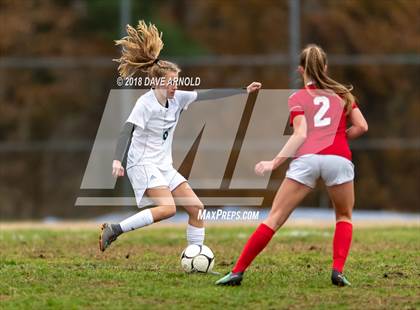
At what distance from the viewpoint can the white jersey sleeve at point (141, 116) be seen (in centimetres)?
855

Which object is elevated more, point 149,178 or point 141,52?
point 141,52

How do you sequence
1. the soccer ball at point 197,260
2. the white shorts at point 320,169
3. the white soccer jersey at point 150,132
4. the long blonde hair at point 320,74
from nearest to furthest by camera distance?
the white shorts at point 320,169, the long blonde hair at point 320,74, the soccer ball at point 197,260, the white soccer jersey at point 150,132

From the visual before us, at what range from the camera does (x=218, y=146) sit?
2198cm

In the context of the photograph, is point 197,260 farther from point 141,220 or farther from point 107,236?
point 107,236

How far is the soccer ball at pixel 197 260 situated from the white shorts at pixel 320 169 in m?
1.42

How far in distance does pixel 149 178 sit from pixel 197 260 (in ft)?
2.80

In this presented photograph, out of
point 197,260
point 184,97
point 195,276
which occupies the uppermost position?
point 184,97

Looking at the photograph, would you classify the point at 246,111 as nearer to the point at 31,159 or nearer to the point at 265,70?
the point at 265,70

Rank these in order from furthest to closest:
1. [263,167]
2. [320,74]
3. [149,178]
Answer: [149,178] → [320,74] → [263,167]

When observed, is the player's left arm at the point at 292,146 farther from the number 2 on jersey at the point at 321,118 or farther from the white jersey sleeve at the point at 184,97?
the white jersey sleeve at the point at 184,97

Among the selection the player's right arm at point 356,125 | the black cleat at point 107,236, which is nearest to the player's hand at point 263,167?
the player's right arm at point 356,125

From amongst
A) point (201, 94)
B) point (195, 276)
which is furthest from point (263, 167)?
point (201, 94)

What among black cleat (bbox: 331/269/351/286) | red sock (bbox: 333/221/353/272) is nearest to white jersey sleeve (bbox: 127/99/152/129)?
red sock (bbox: 333/221/353/272)

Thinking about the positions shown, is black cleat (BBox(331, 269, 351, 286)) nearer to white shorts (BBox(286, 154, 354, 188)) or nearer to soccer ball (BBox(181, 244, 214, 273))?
white shorts (BBox(286, 154, 354, 188))
